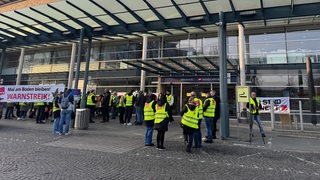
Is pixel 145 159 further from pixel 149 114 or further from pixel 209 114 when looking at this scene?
pixel 209 114

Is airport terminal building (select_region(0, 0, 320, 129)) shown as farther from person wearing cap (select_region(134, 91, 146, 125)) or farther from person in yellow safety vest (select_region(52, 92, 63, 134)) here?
person in yellow safety vest (select_region(52, 92, 63, 134))

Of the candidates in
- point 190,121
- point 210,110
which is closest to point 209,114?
point 210,110

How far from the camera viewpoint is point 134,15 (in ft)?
35.1

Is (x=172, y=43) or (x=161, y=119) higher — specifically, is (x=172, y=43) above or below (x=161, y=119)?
above

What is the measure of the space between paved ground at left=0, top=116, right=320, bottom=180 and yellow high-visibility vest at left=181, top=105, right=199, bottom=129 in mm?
818

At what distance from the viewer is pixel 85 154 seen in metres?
6.55

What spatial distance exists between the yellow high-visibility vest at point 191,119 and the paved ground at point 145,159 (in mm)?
818

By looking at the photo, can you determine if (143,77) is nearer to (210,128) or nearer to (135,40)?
(135,40)

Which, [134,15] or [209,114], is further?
[134,15]

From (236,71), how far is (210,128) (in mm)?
9328

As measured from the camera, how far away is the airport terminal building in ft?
32.7

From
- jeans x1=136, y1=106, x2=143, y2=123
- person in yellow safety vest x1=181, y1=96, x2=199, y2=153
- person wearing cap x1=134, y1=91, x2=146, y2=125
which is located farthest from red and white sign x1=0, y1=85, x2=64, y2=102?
person in yellow safety vest x1=181, y1=96, x2=199, y2=153

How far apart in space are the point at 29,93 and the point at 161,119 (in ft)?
32.5

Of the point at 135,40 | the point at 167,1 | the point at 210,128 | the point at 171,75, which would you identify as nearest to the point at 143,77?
the point at 171,75
